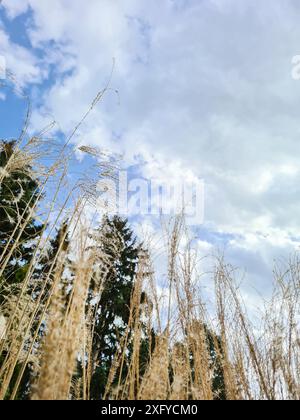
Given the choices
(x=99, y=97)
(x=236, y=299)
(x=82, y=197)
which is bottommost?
(x=236, y=299)

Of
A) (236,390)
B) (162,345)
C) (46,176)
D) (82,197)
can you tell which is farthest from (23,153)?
(236,390)

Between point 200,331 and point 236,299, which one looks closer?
point 200,331

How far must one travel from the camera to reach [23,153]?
220 cm

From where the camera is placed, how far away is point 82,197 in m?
2.09

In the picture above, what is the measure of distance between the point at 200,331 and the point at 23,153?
62.6 inches

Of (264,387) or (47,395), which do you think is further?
(264,387)

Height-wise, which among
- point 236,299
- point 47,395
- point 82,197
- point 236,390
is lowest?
point 47,395

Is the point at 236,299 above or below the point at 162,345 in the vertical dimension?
above
